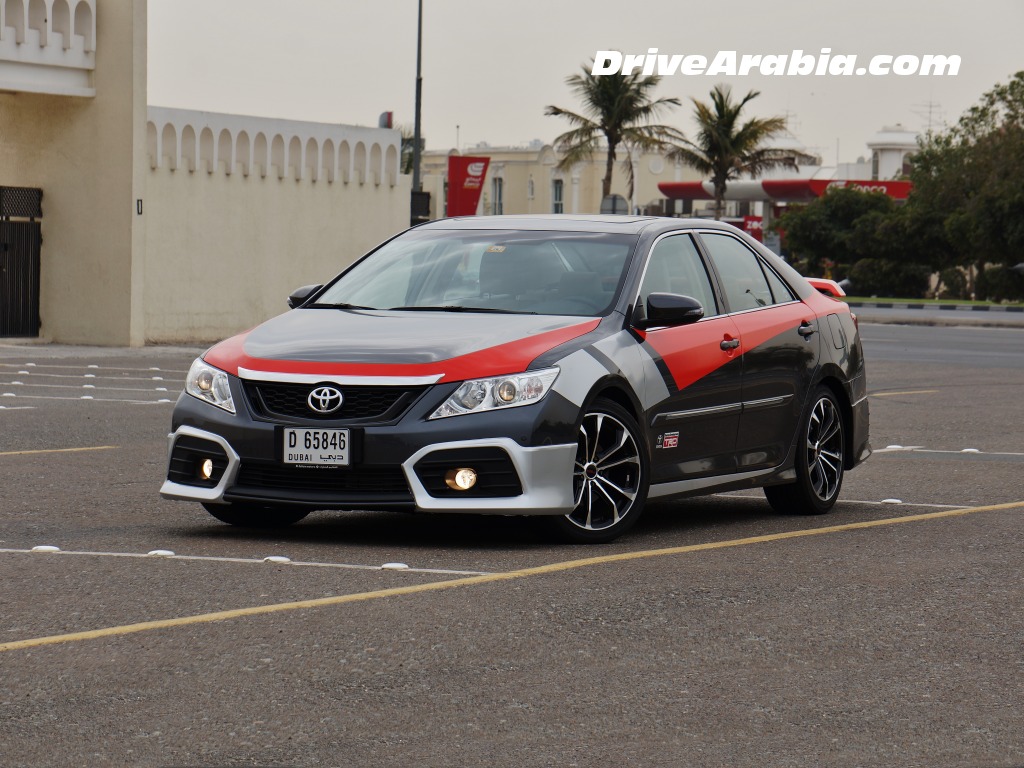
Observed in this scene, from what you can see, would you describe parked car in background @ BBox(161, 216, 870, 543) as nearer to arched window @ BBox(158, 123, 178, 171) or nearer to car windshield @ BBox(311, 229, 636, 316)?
car windshield @ BBox(311, 229, 636, 316)

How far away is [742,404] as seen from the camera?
29.9ft

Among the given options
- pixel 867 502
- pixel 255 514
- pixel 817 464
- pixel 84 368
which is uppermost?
pixel 817 464

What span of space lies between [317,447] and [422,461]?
46 centimetres

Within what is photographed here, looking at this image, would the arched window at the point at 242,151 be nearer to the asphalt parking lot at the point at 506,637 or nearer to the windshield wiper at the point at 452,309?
the asphalt parking lot at the point at 506,637

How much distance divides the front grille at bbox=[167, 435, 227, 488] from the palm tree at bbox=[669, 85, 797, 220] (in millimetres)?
60570

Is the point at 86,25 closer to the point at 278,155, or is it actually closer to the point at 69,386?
the point at 278,155

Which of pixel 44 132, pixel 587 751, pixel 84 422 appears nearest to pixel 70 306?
pixel 44 132

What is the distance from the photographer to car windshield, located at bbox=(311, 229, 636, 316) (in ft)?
28.5

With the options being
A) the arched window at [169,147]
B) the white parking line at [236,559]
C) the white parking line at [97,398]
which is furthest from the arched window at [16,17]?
the white parking line at [236,559]

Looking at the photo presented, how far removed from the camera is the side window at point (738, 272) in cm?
944

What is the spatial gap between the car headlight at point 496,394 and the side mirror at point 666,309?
87 cm

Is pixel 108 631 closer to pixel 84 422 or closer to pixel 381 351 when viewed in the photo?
pixel 381 351

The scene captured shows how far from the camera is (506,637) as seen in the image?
5934 mm

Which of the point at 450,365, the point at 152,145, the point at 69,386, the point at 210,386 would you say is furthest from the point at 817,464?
the point at 152,145
